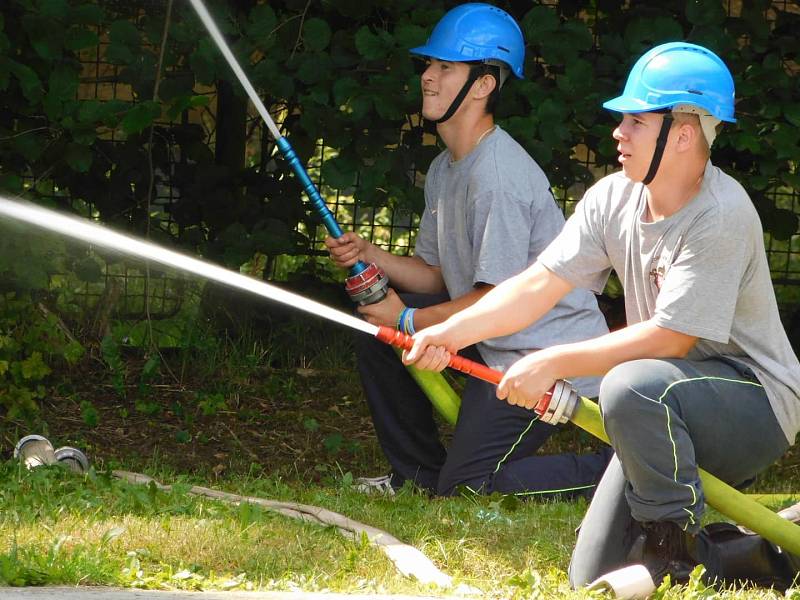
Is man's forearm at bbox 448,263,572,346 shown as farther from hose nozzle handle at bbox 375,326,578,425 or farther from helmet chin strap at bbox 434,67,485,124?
helmet chin strap at bbox 434,67,485,124

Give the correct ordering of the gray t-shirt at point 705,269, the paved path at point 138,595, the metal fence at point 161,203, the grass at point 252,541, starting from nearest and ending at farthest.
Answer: the paved path at point 138,595 < the grass at point 252,541 < the gray t-shirt at point 705,269 < the metal fence at point 161,203

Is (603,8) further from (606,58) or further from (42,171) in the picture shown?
(42,171)

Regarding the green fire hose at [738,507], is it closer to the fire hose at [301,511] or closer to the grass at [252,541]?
the grass at [252,541]

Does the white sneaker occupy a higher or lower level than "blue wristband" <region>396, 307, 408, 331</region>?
lower

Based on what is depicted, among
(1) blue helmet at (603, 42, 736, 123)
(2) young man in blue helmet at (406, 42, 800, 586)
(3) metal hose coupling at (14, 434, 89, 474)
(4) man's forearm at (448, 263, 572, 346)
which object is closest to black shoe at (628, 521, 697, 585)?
(2) young man in blue helmet at (406, 42, 800, 586)

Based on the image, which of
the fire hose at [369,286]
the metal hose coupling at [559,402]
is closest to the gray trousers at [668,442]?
the metal hose coupling at [559,402]

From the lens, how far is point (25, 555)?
2992 millimetres

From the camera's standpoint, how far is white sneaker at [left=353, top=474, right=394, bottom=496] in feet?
14.2

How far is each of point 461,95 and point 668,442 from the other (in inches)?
70.9

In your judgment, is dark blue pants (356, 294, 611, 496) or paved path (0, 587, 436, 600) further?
dark blue pants (356, 294, 611, 496)

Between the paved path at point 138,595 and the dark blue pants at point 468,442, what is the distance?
1.38 metres

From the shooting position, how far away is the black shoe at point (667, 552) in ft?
10.2

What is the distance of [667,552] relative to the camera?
3117 millimetres

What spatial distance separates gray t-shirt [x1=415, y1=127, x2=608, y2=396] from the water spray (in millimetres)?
294
